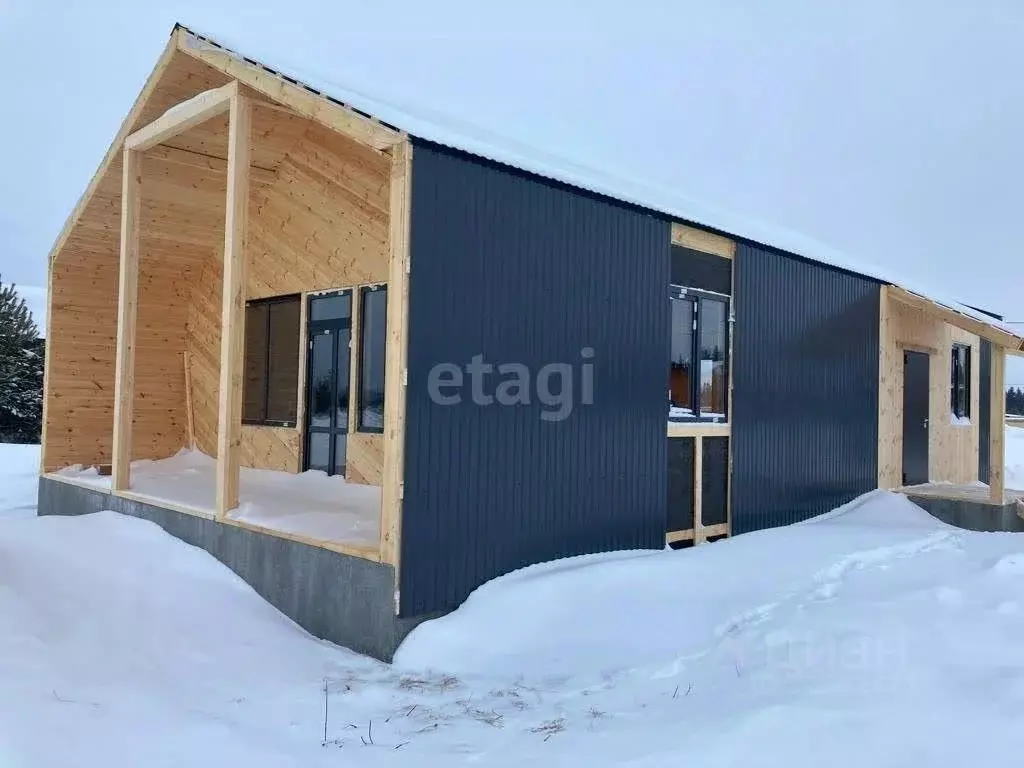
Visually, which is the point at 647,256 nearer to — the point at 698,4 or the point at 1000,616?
the point at 1000,616

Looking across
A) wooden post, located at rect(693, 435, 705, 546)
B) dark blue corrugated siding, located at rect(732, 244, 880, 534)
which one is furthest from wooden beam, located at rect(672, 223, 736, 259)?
wooden post, located at rect(693, 435, 705, 546)

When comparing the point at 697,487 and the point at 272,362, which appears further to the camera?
the point at 272,362

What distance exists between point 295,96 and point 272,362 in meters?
4.73

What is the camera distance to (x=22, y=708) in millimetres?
3891

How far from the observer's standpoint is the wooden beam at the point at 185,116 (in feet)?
22.7

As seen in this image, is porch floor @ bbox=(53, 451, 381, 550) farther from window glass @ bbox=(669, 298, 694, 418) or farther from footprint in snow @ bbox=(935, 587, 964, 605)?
footprint in snow @ bbox=(935, 587, 964, 605)

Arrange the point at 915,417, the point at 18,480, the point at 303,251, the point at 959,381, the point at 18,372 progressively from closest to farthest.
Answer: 1. the point at 303,251
2. the point at 915,417
3. the point at 959,381
4. the point at 18,480
5. the point at 18,372

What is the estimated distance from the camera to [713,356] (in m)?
8.35

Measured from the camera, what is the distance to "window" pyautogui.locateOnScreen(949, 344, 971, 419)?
1324 cm

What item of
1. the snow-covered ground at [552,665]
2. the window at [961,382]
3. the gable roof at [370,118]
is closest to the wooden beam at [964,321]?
the window at [961,382]

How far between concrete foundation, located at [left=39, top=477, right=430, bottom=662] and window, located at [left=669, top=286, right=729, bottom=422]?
360cm

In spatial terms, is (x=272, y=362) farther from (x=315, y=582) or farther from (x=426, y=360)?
(x=426, y=360)

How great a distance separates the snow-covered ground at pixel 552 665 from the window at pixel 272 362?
2918 millimetres

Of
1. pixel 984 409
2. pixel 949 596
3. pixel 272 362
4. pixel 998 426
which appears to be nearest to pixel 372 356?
pixel 272 362
